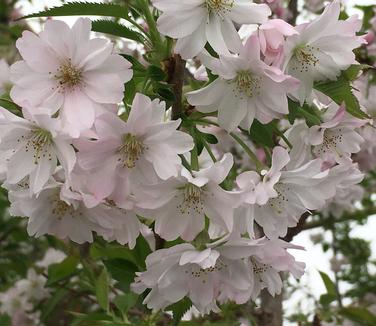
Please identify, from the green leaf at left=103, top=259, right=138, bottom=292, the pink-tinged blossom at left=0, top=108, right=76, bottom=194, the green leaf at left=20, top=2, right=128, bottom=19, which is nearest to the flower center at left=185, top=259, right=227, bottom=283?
the pink-tinged blossom at left=0, top=108, right=76, bottom=194

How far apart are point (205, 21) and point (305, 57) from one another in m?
0.21

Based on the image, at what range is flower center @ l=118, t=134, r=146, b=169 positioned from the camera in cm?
125

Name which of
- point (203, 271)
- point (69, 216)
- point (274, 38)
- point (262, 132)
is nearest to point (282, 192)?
point (262, 132)

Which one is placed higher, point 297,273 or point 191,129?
point 191,129

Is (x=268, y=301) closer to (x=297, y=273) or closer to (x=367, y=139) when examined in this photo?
(x=367, y=139)

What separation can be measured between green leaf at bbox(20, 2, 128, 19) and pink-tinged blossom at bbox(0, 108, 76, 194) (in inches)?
9.2

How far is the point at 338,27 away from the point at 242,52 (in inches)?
8.6

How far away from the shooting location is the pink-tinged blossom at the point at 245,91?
1.24m

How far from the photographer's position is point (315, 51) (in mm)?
1335

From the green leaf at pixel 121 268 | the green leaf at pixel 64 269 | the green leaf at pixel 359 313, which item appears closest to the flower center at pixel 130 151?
the green leaf at pixel 121 268

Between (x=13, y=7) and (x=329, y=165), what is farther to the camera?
(x=13, y=7)

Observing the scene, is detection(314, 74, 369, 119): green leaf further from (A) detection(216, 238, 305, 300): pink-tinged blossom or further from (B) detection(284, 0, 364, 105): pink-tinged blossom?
(A) detection(216, 238, 305, 300): pink-tinged blossom

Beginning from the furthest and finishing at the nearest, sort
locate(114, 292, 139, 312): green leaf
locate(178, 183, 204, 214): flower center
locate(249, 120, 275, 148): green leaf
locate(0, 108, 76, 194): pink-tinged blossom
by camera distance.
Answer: locate(114, 292, 139, 312): green leaf < locate(249, 120, 275, 148): green leaf < locate(178, 183, 204, 214): flower center < locate(0, 108, 76, 194): pink-tinged blossom

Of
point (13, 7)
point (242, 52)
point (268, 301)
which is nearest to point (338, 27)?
point (242, 52)
